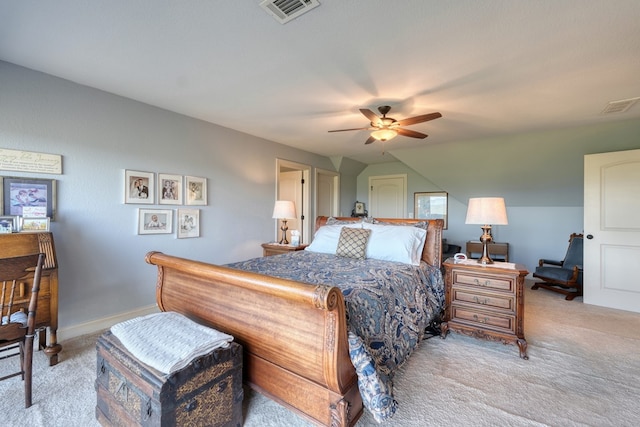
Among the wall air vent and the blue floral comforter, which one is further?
the wall air vent

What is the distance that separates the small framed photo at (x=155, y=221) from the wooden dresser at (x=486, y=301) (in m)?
3.03

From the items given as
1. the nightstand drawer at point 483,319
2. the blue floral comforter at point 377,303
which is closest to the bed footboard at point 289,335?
the blue floral comforter at point 377,303

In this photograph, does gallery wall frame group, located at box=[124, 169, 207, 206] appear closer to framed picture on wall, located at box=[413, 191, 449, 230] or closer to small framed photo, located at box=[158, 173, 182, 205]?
small framed photo, located at box=[158, 173, 182, 205]

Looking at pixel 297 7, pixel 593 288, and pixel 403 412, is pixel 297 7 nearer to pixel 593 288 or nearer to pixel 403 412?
pixel 403 412

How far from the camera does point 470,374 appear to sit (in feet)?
6.68

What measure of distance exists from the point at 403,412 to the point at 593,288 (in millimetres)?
3636

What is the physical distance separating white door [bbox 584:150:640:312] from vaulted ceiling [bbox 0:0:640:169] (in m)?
0.63

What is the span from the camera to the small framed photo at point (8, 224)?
2.13m

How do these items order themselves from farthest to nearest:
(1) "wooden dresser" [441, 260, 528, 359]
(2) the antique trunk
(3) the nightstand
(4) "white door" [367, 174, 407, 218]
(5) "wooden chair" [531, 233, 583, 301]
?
(4) "white door" [367, 174, 407, 218], (5) "wooden chair" [531, 233, 583, 301], (3) the nightstand, (1) "wooden dresser" [441, 260, 528, 359], (2) the antique trunk

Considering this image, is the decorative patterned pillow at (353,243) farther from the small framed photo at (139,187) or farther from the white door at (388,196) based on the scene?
the white door at (388,196)

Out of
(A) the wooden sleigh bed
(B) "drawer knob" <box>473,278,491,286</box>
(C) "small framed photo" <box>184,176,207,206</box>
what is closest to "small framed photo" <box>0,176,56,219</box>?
(C) "small framed photo" <box>184,176,207,206</box>

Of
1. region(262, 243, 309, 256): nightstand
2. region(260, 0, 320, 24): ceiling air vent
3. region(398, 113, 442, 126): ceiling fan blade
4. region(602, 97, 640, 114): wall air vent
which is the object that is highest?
region(260, 0, 320, 24): ceiling air vent

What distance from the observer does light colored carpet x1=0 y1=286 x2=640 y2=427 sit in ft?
5.23

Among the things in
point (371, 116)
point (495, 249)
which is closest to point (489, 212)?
point (371, 116)
